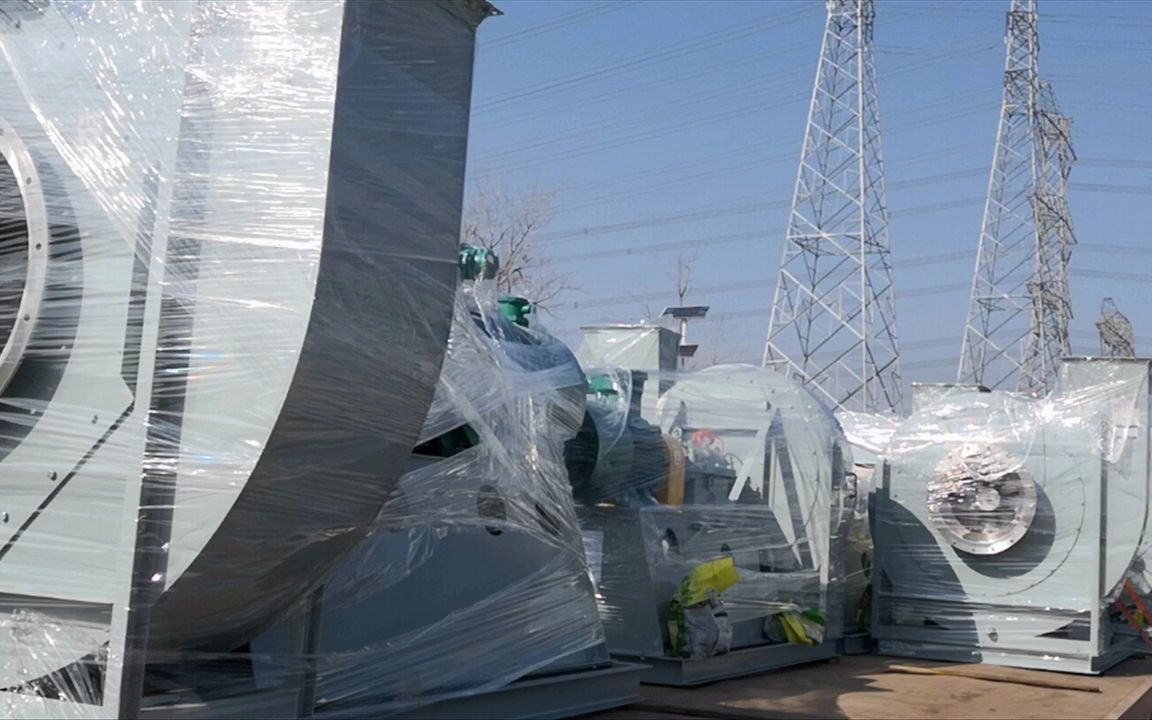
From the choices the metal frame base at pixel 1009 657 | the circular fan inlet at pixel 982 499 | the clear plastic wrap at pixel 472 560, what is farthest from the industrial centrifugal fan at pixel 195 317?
the metal frame base at pixel 1009 657

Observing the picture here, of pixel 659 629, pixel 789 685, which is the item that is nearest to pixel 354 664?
pixel 659 629

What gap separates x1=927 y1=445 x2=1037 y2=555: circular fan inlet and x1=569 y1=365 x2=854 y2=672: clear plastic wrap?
0.60 metres

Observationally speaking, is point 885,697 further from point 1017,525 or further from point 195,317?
point 195,317

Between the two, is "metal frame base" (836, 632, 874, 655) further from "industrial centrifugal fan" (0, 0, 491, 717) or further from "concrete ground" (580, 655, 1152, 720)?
"industrial centrifugal fan" (0, 0, 491, 717)

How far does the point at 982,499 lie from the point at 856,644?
1.13 metres

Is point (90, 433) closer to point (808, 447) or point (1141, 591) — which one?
point (808, 447)

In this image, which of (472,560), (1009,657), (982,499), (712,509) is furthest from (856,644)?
(472,560)

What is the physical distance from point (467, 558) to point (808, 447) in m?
3.37

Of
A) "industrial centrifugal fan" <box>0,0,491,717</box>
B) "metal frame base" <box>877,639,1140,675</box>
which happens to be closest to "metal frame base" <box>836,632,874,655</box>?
"metal frame base" <box>877,639,1140,675</box>

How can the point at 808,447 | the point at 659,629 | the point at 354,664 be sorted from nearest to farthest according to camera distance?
1. the point at 354,664
2. the point at 659,629
3. the point at 808,447

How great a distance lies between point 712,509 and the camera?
632 cm

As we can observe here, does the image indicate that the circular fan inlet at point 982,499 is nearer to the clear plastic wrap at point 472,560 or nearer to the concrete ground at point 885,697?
the concrete ground at point 885,697

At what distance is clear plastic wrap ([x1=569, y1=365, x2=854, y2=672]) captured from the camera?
5.77m

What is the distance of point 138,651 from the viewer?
2.94 metres
